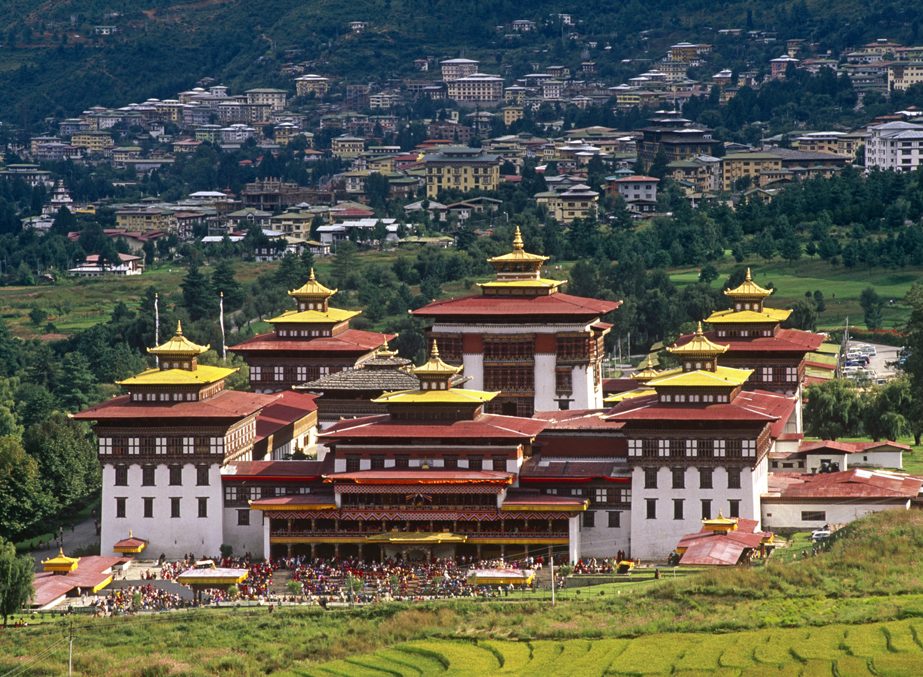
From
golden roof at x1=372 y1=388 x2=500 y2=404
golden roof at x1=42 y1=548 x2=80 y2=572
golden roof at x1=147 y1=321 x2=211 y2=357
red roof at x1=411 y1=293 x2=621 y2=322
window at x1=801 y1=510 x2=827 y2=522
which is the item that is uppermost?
red roof at x1=411 y1=293 x2=621 y2=322

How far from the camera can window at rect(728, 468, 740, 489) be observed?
7381 centimetres

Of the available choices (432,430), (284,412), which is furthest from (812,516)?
(284,412)

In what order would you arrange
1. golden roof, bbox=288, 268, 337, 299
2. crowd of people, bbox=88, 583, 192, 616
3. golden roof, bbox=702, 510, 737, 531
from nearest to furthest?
crowd of people, bbox=88, 583, 192, 616, golden roof, bbox=702, 510, 737, 531, golden roof, bbox=288, 268, 337, 299

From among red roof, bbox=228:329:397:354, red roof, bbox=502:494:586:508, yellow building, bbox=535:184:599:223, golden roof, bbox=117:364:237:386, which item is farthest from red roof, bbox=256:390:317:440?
yellow building, bbox=535:184:599:223

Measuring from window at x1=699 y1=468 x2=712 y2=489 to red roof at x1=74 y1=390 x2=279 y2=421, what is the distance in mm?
20721

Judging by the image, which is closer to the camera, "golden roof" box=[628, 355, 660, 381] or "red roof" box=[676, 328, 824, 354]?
"golden roof" box=[628, 355, 660, 381]

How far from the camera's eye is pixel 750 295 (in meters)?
96.1

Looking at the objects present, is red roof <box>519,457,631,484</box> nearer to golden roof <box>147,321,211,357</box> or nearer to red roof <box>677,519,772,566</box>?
red roof <box>677,519,772,566</box>

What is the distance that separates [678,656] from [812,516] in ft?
62.8

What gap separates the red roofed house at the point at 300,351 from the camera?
98.6 metres

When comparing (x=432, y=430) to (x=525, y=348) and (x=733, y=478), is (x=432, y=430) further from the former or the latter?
(x=525, y=348)

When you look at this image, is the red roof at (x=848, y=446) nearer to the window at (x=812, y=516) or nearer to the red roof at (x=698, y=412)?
the red roof at (x=698, y=412)

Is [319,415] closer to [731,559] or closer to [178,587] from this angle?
[178,587]

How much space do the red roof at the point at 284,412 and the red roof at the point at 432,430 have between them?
949 cm
